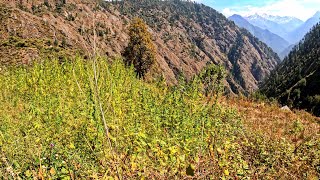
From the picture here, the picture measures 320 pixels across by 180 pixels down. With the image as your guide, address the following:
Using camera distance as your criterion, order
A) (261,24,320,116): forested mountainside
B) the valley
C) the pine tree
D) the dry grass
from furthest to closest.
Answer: (261,24,320,116): forested mountainside < the pine tree < the dry grass < the valley

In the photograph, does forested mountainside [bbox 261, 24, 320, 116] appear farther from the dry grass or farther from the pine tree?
the dry grass

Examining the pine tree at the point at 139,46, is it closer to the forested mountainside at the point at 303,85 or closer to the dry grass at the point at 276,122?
the dry grass at the point at 276,122

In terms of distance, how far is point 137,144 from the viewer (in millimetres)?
4492

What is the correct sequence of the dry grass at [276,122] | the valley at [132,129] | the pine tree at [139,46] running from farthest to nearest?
the pine tree at [139,46] < the dry grass at [276,122] < the valley at [132,129]

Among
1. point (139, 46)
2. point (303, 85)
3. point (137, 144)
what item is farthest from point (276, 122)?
point (303, 85)

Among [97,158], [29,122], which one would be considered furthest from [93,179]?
[29,122]

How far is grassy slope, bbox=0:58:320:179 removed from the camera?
379 cm

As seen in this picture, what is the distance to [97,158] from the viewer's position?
424cm

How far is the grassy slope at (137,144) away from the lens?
3.79 metres

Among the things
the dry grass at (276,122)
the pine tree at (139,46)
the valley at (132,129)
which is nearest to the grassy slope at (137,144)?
the valley at (132,129)

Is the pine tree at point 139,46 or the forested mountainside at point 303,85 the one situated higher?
the pine tree at point 139,46

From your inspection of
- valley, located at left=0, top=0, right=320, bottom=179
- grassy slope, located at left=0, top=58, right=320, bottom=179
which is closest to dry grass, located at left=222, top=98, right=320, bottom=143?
valley, located at left=0, top=0, right=320, bottom=179

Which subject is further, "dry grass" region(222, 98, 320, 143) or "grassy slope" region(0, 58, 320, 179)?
"dry grass" region(222, 98, 320, 143)

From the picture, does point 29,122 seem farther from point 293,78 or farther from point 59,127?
point 293,78
